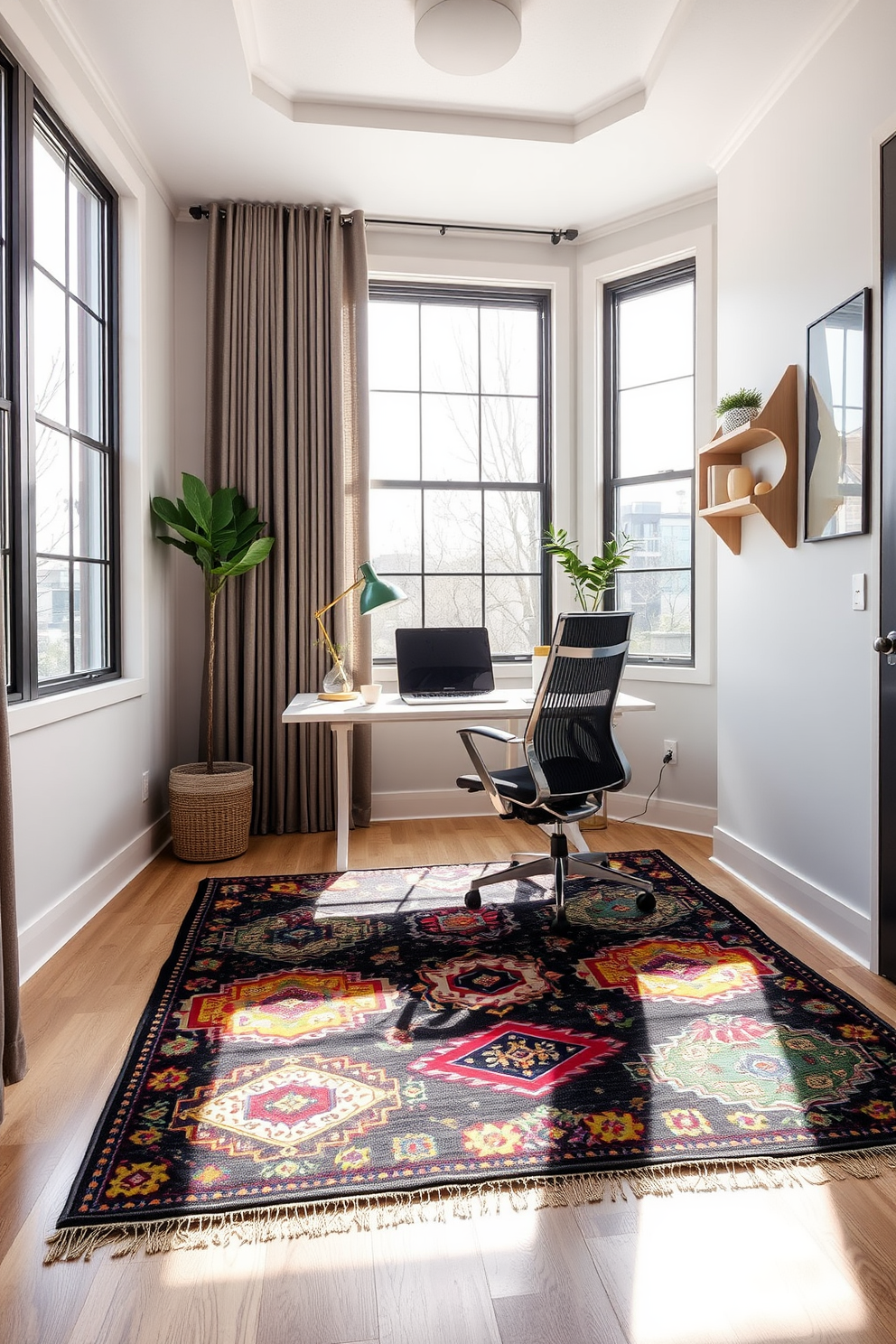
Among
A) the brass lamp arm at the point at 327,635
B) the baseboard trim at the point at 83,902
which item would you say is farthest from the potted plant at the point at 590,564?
the baseboard trim at the point at 83,902

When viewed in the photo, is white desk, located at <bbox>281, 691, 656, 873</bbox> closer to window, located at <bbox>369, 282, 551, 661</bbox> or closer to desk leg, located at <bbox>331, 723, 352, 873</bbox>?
desk leg, located at <bbox>331, 723, 352, 873</bbox>

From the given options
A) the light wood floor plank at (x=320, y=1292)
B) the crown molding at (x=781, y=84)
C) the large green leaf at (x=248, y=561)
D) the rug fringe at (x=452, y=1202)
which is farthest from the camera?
the large green leaf at (x=248, y=561)

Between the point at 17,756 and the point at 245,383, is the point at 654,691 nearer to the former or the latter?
the point at 245,383

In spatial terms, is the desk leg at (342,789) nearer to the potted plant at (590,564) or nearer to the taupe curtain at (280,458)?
the taupe curtain at (280,458)

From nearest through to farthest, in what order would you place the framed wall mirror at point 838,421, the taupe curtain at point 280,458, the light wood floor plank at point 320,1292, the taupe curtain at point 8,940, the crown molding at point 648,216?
1. the light wood floor plank at point 320,1292
2. the taupe curtain at point 8,940
3. the framed wall mirror at point 838,421
4. the crown molding at point 648,216
5. the taupe curtain at point 280,458

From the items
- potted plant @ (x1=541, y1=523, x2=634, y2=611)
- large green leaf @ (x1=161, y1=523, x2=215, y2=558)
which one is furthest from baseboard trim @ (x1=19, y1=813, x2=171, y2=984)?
potted plant @ (x1=541, y1=523, x2=634, y2=611)

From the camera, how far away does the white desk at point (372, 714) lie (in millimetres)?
3094

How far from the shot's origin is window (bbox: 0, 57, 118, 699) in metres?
2.48

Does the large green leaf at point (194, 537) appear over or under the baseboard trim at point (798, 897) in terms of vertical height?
over

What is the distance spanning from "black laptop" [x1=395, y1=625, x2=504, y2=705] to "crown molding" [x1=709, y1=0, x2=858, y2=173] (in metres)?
2.14

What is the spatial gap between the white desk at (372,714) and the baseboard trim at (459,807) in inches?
30.1

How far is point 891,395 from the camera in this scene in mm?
2320

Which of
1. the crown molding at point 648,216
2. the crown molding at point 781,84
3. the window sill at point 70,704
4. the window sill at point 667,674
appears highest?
the crown molding at point 648,216

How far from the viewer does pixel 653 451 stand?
412 centimetres
